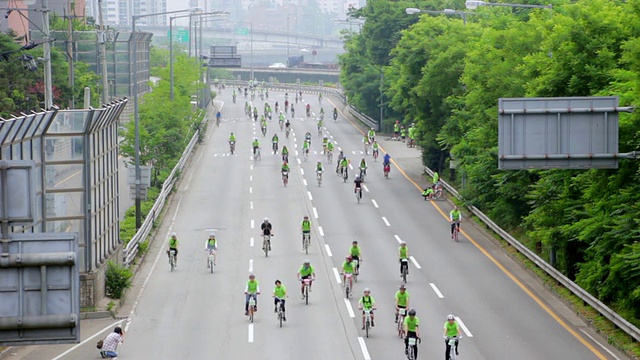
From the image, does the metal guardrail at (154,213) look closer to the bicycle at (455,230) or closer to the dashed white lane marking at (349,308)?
the dashed white lane marking at (349,308)

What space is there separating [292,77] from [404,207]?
131 metres

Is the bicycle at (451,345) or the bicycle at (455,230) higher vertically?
the bicycle at (455,230)

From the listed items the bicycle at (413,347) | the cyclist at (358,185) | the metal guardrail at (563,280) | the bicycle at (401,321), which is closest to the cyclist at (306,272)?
the bicycle at (401,321)

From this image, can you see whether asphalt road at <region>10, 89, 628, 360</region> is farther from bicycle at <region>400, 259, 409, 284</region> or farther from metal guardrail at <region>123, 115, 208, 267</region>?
metal guardrail at <region>123, 115, 208, 267</region>

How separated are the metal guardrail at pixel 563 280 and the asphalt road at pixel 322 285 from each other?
897 millimetres

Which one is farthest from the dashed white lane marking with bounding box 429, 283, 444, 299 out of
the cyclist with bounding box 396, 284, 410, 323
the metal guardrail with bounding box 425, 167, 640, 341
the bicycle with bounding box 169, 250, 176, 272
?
the bicycle with bounding box 169, 250, 176, 272

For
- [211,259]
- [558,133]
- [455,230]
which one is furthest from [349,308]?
[455,230]

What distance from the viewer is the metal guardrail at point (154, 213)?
136 ft

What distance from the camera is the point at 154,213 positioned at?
50.7 metres

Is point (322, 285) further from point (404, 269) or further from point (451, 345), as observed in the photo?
point (451, 345)

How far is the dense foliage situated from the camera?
105 ft

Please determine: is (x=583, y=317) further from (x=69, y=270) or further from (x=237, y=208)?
(x=237, y=208)

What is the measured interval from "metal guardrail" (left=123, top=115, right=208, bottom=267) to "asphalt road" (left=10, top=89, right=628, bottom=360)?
2.36 feet

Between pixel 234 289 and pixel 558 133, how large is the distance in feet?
42.7
